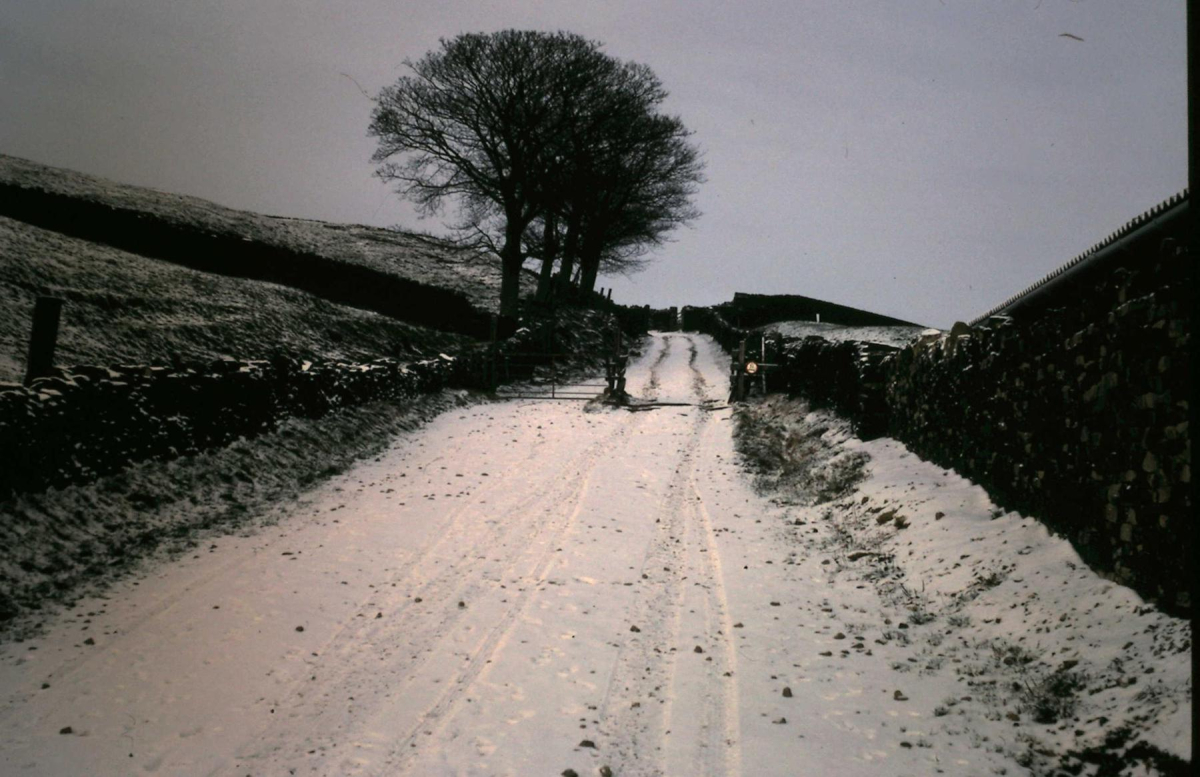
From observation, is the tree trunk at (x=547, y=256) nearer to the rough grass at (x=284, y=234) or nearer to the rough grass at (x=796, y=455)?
the rough grass at (x=284, y=234)

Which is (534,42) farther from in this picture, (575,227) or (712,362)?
(712,362)

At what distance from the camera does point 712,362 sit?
34.8m

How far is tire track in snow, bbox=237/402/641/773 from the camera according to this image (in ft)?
15.2

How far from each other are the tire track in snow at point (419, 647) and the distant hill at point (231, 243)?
2106cm

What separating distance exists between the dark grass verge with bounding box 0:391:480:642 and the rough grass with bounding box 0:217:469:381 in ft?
17.5

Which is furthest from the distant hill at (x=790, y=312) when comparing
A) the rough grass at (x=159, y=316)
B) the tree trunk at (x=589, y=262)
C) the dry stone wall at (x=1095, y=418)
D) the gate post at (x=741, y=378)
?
the dry stone wall at (x=1095, y=418)

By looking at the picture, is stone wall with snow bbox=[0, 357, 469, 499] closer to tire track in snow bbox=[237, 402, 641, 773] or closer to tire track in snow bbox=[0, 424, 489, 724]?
tire track in snow bbox=[0, 424, 489, 724]

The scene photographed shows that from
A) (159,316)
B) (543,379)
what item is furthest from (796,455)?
(159,316)

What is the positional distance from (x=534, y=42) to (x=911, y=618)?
2697 centimetres

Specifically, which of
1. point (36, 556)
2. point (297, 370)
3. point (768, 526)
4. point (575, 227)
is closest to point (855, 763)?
point (768, 526)

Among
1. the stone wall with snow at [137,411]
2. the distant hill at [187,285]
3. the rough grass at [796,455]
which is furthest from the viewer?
the distant hill at [187,285]

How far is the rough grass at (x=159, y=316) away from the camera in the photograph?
15.8 meters

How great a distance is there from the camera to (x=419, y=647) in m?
5.91

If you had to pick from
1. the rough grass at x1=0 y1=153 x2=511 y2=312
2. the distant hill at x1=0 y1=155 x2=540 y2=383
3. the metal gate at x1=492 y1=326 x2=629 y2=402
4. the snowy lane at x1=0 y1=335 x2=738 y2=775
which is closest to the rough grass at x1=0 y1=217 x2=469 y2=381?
the distant hill at x1=0 y1=155 x2=540 y2=383
